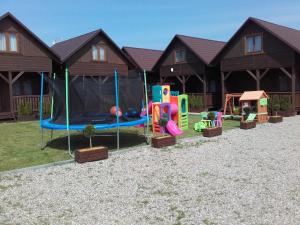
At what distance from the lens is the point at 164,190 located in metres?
5.94

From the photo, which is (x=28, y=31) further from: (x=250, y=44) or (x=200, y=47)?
(x=250, y=44)

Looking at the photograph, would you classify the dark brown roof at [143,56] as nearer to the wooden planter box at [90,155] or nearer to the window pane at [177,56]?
the window pane at [177,56]

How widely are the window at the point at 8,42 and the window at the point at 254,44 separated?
13.9 metres

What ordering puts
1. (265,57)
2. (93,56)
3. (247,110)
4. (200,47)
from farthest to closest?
(200,47), (93,56), (265,57), (247,110)

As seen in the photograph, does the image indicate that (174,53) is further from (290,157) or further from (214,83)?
(290,157)

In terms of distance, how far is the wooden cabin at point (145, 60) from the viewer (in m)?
29.8

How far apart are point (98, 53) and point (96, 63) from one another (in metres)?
0.79

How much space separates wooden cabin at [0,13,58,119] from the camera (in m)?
19.1

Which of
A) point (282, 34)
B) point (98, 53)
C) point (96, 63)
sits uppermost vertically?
point (282, 34)

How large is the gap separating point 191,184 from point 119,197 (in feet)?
4.59

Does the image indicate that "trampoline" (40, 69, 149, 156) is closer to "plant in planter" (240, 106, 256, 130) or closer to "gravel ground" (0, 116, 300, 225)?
"gravel ground" (0, 116, 300, 225)

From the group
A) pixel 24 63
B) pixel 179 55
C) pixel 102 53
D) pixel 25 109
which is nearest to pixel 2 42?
pixel 24 63

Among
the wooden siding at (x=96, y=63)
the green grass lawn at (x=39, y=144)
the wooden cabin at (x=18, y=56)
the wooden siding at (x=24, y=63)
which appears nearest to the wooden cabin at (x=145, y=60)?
the wooden siding at (x=96, y=63)

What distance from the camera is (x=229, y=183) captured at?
625 centimetres
